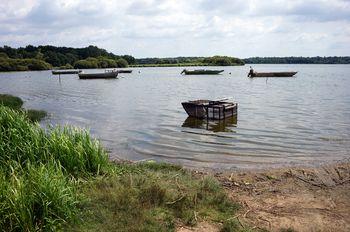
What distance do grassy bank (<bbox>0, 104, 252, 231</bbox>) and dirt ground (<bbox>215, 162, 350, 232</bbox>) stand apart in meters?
0.71

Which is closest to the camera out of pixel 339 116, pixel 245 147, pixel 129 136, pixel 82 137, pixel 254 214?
pixel 254 214

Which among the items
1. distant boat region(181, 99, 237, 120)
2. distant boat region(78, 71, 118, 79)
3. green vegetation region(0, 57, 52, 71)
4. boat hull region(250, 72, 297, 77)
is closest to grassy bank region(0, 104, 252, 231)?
distant boat region(181, 99, 237, 120)

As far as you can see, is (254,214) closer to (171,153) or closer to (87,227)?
(87,227)

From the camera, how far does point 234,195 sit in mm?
9891

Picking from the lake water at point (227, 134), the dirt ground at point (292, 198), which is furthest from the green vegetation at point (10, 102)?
the dirt ground at point (292, 198)

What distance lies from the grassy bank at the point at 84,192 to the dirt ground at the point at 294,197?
28.1 inches

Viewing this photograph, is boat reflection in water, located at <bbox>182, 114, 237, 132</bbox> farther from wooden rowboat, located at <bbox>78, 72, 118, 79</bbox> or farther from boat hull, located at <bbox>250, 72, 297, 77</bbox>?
wooden rowboat, located at <bbox>78, 72, 118, 79</bbox>

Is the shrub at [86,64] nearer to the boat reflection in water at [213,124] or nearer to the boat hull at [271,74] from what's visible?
the boat hull at [271,74]

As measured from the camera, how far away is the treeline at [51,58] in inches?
5925

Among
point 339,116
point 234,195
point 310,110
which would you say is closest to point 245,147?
point 234,195

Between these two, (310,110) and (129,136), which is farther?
(310,110)

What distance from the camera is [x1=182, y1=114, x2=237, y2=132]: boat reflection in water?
74.9ft

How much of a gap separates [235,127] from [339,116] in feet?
30.5

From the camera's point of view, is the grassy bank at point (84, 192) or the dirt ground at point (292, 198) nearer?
the grassy bank at point (84, 192)
